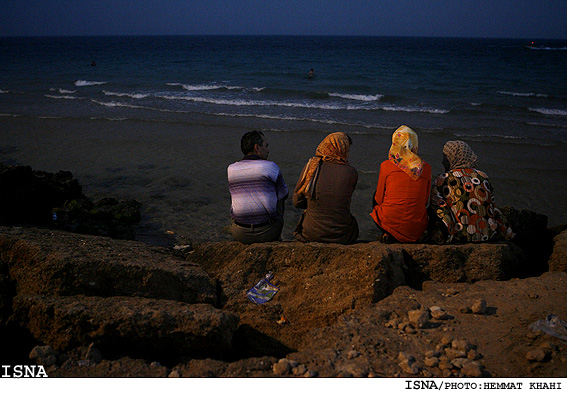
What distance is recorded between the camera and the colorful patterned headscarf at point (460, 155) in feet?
13.0

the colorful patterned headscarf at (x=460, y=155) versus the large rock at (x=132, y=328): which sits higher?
the colorful patterned headscarf at (x=460, y=155)

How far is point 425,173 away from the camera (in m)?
3.76

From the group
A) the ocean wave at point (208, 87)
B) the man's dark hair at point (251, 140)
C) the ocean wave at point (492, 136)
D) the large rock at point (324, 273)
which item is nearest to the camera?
the large rock at point (324, 273)

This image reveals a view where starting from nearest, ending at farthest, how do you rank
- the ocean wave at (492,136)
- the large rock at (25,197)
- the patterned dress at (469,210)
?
1. the patterned dress at (469,210)
2. the large rock at (25,197)
3. the ocean wave at (492,136)

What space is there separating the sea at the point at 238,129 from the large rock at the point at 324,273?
7.90 feet

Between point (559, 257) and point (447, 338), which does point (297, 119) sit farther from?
point (447, 338)

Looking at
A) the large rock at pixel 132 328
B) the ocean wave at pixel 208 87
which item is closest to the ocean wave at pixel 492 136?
the ocean wave at pixel 208 87

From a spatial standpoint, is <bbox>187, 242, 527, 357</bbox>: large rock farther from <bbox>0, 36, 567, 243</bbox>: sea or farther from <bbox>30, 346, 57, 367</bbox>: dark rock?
<bbox>0, 36, 567, 243</bbox>: sea

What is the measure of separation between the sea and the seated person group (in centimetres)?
213

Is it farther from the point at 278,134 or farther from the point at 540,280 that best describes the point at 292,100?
the point at 540,280

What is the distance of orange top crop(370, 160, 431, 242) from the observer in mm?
3768

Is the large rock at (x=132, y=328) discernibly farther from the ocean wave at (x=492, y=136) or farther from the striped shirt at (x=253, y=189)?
the ocean wave at (x=492, y=136)

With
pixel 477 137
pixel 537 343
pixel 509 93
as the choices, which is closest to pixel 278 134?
pixel 477 137

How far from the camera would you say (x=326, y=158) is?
13.0 ft
